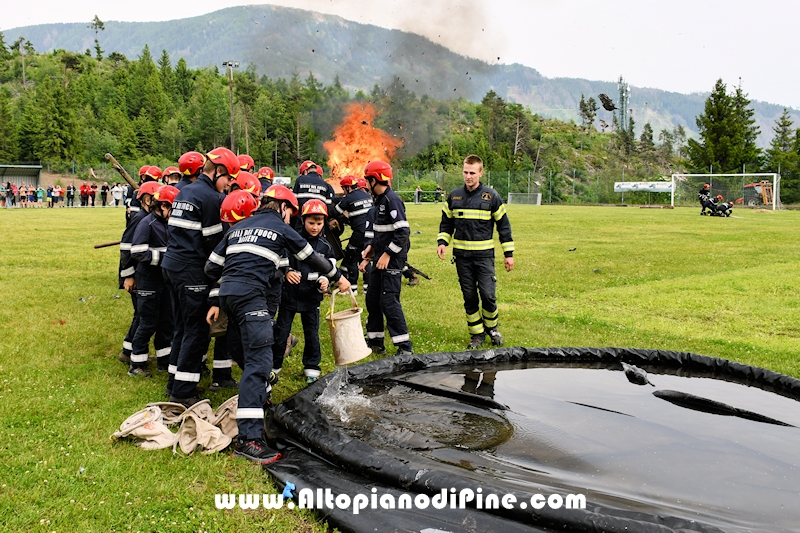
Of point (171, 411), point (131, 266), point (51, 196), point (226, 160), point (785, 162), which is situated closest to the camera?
point (171, 411)

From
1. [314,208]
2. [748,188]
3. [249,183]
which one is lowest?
[314,208]

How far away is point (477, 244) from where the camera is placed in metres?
8.27

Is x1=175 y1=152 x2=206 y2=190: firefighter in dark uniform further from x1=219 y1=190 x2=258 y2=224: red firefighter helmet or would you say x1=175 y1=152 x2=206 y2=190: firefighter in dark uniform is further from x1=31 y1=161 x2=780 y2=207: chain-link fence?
x1=31 y1=161 x2=780 y2=207: chain-link fence

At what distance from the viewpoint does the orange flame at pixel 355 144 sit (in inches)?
1137

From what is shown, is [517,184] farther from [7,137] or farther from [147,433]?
[147,433]

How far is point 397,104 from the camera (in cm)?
3719

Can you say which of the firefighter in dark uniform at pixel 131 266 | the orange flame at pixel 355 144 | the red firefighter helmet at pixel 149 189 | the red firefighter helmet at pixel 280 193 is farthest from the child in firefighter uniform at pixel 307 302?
the orange flame at pixel 355 144

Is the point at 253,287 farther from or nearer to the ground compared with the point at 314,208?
nearer to the ground

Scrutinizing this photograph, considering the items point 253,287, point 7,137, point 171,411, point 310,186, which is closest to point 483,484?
point 253,287

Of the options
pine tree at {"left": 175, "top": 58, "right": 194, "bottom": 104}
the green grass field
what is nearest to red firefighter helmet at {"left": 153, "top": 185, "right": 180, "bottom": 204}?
the green grass field

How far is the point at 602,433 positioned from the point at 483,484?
1633 millimetres

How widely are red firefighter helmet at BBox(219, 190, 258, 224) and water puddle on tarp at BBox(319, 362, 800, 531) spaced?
5.82ft

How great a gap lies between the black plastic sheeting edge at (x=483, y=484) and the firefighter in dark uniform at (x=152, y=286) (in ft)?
7.73

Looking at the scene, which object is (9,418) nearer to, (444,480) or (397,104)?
(444,480)
